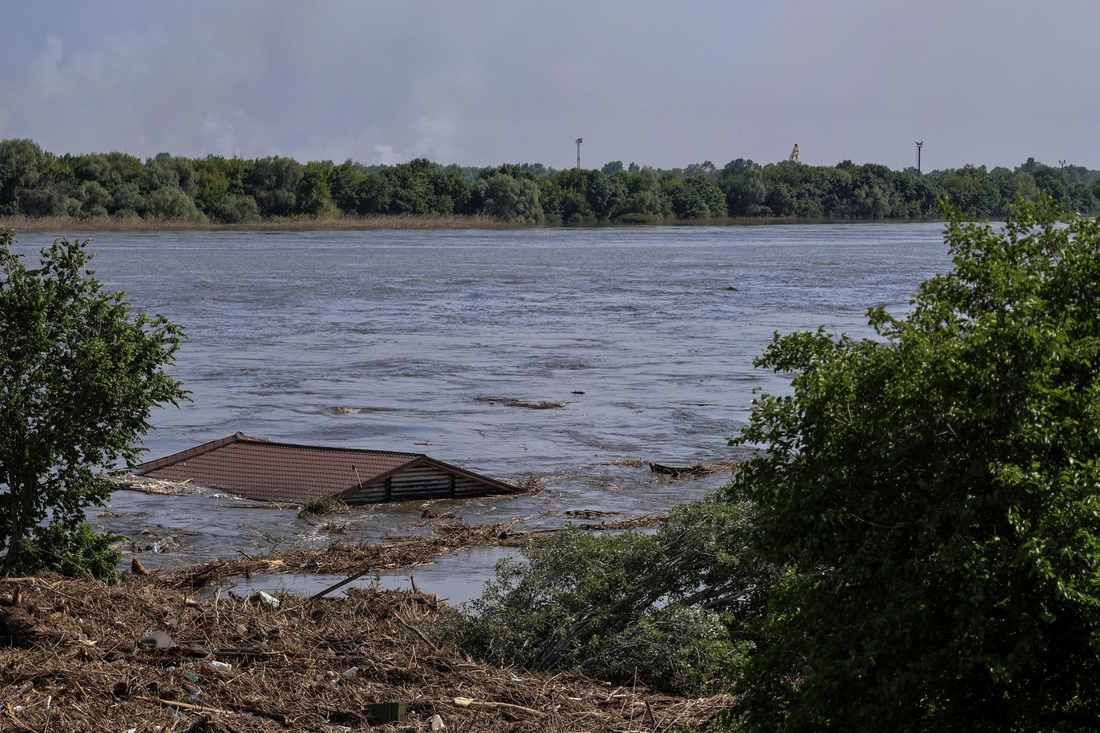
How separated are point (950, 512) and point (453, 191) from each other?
137695 millimetres

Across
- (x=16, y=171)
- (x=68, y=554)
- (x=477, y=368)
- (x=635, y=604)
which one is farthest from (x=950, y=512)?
(x=16, y=171)

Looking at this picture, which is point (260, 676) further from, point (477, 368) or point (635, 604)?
point (477, 368)

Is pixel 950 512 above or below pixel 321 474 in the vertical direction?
above

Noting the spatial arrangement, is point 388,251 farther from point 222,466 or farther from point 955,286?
Answer: point 955,286

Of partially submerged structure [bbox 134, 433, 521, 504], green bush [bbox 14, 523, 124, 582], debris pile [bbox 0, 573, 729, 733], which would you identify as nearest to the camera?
debris pile [bbox 0, 573, 729, 733]

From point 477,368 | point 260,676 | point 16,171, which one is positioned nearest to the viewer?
point 260,676

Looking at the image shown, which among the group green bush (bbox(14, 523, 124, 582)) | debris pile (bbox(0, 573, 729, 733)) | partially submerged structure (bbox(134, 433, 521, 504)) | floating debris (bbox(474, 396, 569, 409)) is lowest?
floating debris (bbox(474, 396, 569, 409))

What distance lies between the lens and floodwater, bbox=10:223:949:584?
1444 centimetres

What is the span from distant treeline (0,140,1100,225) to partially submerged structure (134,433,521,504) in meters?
90.2

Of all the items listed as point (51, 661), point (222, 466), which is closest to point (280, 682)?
point (51, 661)

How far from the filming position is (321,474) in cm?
1511

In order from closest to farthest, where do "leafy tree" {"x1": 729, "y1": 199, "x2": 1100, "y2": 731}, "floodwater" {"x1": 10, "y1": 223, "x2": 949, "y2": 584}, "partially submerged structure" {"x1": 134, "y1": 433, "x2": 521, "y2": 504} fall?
"leafy tree" {"x1": 729, "y1": 199, "x2": 1100, "y2": 731} < "floodwater" {"x1": 10, "y1": 223, "x2": 949, "y2": 584} < "partially submerged structure" {"x1": 134, "y1": 433, "x2": 521, "y2": 504}

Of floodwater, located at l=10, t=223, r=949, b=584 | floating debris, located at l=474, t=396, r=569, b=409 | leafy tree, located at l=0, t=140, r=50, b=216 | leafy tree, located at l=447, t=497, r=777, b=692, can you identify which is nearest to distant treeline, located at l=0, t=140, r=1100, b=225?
leafy tree, located at l=0, t=140, r=50, b=216

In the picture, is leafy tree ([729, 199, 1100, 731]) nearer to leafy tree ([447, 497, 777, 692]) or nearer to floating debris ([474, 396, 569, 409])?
leafy tree ([447, 497, 777, 692])
